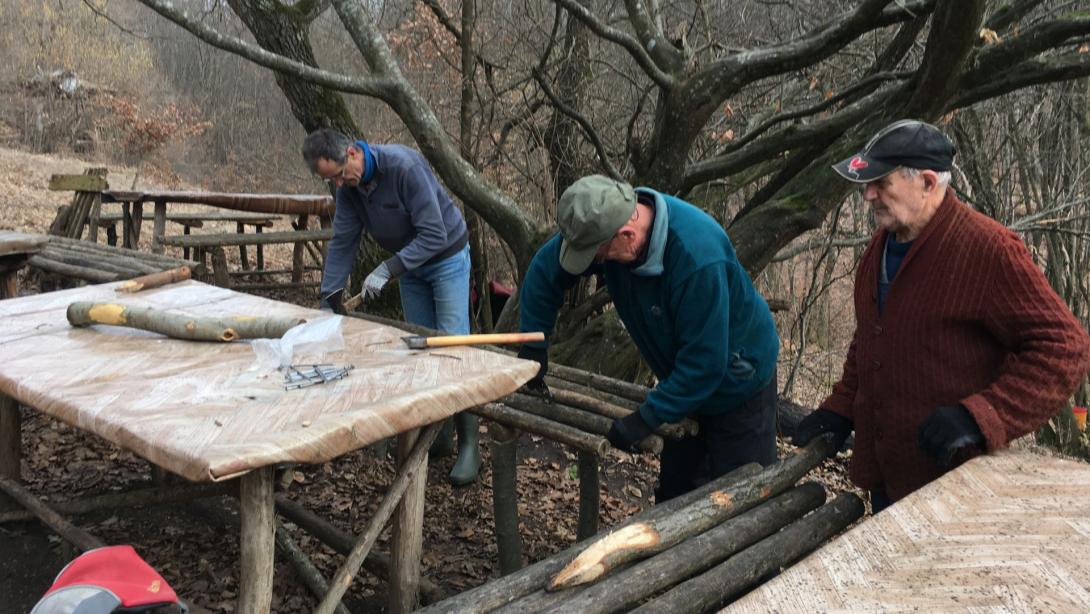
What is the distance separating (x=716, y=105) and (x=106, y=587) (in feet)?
13.7

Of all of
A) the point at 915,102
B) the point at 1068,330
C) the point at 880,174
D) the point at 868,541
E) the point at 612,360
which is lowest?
the point at 612,360

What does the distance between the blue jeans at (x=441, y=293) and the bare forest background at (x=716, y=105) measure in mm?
1205

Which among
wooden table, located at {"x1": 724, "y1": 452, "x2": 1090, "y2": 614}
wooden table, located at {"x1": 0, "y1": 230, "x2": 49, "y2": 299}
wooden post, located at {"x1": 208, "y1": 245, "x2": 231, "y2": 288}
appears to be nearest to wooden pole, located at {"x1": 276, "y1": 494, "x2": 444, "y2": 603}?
wooden table, located at {"x1": 724, "y1": 452, "x2": 1090, "y2": 614}

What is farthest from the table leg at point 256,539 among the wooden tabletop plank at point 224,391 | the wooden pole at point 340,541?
the wooden pole at point 340,541

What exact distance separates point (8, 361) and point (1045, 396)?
10.0 feet

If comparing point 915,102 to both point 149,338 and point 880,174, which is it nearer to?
point 880,174

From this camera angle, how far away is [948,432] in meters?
2.13

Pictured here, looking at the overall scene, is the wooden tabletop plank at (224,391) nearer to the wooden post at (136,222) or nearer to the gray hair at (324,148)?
the gray hair at (324,148)

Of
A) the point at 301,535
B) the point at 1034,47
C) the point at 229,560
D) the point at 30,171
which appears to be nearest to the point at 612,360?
the point at 301,535

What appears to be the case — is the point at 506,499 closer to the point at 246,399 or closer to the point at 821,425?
the point at 821,425

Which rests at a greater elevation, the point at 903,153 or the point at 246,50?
the point at 246,50

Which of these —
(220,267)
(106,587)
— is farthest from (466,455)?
(220,267)

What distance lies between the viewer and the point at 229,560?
3748 millimetres

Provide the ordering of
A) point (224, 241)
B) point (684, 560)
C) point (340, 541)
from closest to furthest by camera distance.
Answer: point (684, 560), point (340, 541), point (224, 241)
